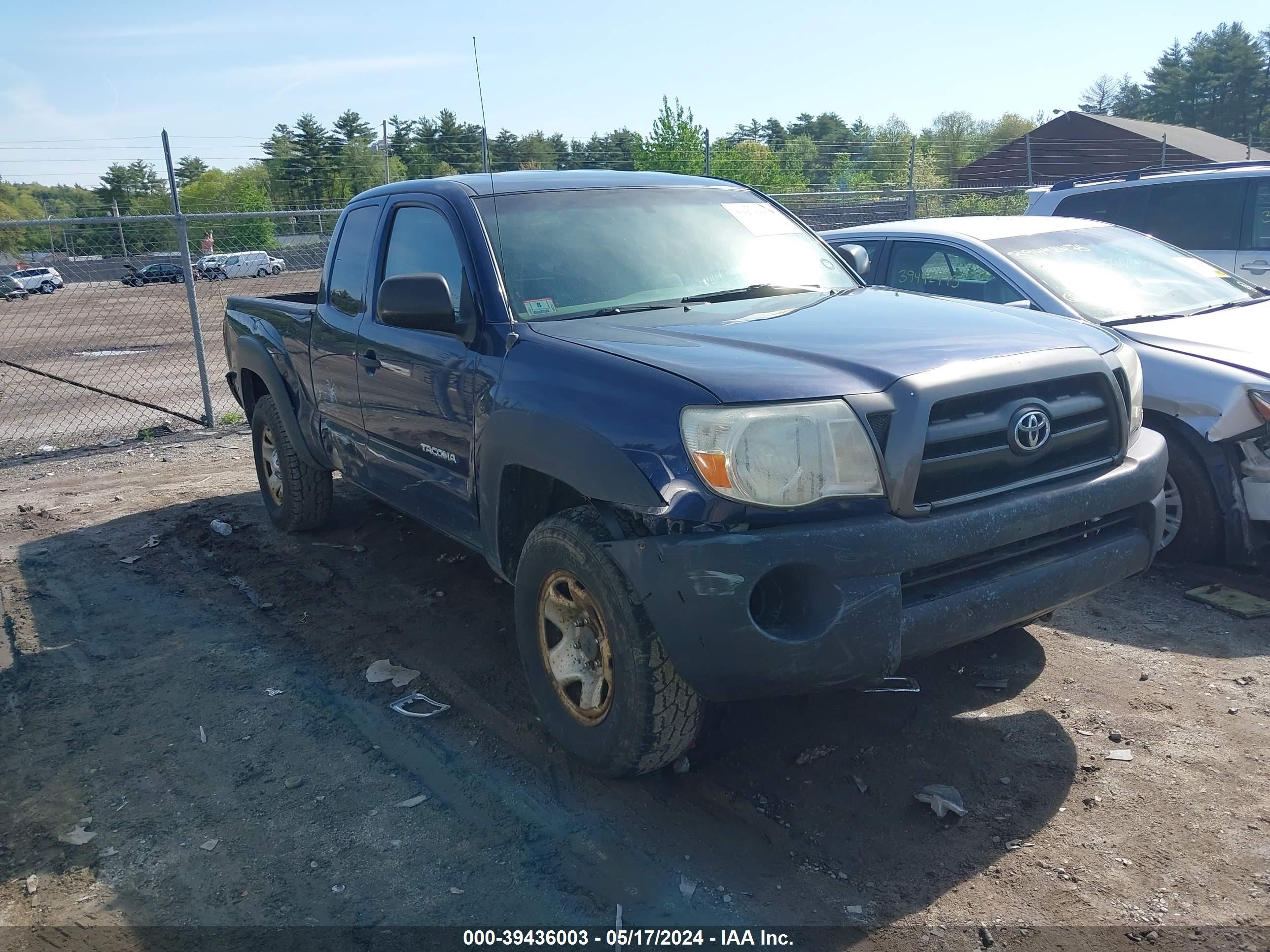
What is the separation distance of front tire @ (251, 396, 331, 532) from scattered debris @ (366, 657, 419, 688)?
1.96m

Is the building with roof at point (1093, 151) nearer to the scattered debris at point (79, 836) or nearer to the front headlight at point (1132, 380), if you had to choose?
the front headlight at point (1132, 380)

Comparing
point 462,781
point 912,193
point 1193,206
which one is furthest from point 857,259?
point 912,193

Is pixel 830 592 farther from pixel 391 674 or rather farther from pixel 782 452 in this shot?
pixel 391 674

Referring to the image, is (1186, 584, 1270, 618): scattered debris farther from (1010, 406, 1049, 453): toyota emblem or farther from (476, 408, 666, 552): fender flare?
(476, 408, 666, 552): fender flare

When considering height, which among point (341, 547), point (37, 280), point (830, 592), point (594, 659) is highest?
point (37, 280)

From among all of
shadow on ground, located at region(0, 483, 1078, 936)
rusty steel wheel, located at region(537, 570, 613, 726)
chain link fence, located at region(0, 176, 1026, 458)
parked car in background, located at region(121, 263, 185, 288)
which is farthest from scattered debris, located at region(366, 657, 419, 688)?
parked car in background, located at region(121, 263, 185, 288)

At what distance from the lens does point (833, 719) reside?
378 cm

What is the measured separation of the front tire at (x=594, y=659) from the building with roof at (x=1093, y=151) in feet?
121

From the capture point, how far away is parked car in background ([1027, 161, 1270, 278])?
770cm

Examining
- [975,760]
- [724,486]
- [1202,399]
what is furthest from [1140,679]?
[724,486]

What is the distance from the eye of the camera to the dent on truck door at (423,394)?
4.00m

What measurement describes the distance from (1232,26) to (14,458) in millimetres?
88807

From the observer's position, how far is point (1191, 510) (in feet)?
16.5

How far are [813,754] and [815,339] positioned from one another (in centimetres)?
141
